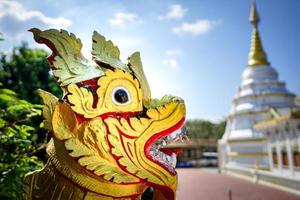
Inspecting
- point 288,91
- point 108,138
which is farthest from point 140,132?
point 288,91

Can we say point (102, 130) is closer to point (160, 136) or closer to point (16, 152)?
point (160, 136)

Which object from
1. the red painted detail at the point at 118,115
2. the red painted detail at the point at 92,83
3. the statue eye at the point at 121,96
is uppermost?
the red painted detail at the point at 92,83

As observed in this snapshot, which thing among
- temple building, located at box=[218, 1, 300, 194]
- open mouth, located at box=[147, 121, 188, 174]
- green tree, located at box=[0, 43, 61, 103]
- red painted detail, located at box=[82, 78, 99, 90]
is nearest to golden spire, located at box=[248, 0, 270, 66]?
temple building, located at box=[218, 1, 300, 194]

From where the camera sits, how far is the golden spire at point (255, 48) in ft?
70.9

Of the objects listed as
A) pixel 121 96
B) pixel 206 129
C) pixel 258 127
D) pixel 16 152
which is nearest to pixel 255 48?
pixel 258 127

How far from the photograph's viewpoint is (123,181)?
1.46m

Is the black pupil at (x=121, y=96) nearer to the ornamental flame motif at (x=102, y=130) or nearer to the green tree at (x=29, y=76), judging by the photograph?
the ornamental flame motif at (x=102, y=130)

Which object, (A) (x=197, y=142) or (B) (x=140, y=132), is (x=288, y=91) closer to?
(A) (x=197, y=142)

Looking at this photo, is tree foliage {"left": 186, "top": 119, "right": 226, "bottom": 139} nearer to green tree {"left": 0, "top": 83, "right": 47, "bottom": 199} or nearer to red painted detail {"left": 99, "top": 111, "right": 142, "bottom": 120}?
green tree {"left": 0, "top": 83, "right": 47, "bottom": 199}

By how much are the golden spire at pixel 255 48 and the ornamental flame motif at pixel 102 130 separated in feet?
70.5

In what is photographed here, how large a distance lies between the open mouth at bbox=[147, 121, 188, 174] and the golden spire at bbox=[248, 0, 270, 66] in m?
21.4

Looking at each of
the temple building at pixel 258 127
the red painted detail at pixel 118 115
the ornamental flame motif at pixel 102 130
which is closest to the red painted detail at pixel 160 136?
the ornamental flame motif at pixel 102 130

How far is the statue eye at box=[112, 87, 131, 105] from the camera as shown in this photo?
155 cm

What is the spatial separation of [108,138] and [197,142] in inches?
1398
